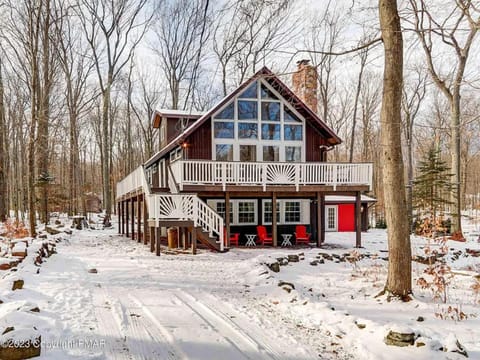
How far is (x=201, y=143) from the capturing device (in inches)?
579

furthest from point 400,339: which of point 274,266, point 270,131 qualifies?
point 270,131

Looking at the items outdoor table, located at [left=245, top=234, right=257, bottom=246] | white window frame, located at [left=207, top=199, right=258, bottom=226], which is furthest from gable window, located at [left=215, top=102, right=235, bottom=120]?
outdoor table, located at [left=245, top=234, right=257, bottom=246]

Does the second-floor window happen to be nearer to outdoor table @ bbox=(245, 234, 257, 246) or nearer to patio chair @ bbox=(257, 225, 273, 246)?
patio chair @ bbox=(257, 225, 273, 246)

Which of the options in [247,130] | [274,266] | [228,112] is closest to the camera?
[274,266]

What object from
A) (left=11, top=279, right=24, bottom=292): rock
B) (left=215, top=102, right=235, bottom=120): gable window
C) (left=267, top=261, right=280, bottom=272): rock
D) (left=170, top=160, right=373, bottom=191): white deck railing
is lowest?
(left=267, top=261, right=280, bottom=272): rock

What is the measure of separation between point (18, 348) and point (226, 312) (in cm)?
293

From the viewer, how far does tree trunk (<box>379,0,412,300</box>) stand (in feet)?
20.0

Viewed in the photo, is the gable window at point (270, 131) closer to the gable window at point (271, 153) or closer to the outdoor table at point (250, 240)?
the gable window at point (271, 153)

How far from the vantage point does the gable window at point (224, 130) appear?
49.2 feet

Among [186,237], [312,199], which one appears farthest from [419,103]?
[186,237]

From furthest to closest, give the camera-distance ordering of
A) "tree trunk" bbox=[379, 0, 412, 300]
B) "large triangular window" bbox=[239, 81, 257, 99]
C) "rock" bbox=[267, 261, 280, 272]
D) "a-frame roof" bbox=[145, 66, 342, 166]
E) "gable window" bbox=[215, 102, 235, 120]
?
"large triangular window" bbox=[239, 81, 257, 99] → "gable window" bbox=[215, 102, 235, 120] → "a-frame roof" bbox=[145, 66, 342, 166] → "rock" bbox=[267, 261, 280, 272] → "tree trunk" bbox=[379, 0, 412, 300]

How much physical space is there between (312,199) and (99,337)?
1300 centimetres

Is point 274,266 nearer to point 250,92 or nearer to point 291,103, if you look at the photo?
point 291,103

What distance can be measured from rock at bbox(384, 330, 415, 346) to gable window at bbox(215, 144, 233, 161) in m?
11.4
